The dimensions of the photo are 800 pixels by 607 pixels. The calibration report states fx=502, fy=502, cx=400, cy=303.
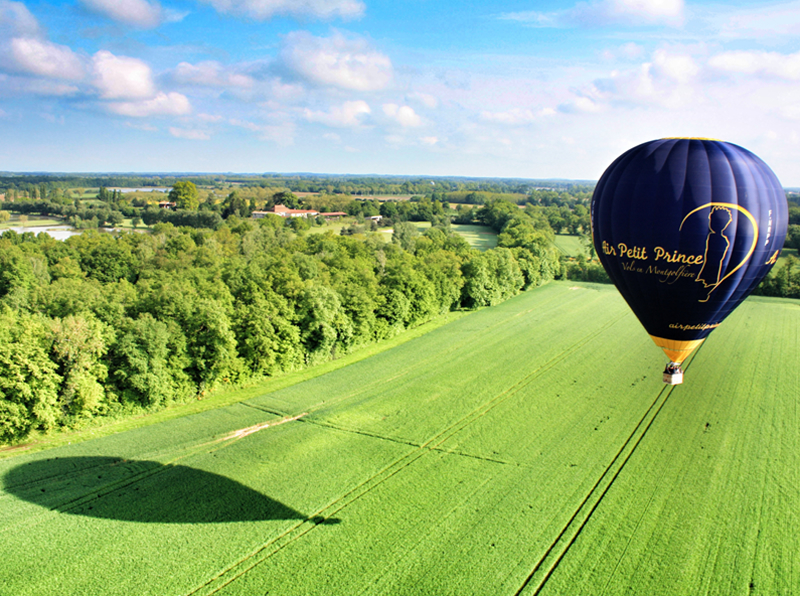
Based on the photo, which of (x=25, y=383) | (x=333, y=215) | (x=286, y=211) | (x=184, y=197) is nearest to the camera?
(x=25, y=383)

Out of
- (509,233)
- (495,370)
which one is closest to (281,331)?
(495,370)

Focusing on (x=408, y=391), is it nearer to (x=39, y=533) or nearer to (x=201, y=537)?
(x=201, y=537)

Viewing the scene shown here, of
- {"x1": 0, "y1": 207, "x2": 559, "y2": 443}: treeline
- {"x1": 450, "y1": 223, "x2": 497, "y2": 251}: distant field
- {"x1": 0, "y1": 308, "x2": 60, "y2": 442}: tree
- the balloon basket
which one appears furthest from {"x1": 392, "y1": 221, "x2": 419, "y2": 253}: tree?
the balloon basket

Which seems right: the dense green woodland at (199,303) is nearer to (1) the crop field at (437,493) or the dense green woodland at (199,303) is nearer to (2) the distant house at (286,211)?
(1) the crop field at (437,493)

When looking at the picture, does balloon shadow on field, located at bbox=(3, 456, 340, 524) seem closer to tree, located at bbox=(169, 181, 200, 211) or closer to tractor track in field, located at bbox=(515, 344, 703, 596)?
tractor track in field, located at bbox=(515, 344, 703, 596)

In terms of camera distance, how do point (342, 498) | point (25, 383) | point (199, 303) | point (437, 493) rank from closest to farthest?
point (342, 498) → point (437, 493) → point (25, 383) → point (199, 303)

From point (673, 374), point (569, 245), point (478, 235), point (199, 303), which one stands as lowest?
point (673, 374)

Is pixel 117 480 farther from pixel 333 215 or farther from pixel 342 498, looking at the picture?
pixel 333 215

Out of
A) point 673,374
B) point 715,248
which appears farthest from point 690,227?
point 673,374
